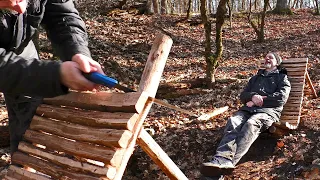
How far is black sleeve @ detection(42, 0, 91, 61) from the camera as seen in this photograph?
251 cm

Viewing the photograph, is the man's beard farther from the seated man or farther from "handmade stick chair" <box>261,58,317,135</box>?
"handmade stick chair" <box>261,58,317,135</box>

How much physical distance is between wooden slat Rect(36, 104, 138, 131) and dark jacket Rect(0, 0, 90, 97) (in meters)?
0.47

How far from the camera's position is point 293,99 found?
6.37 meters

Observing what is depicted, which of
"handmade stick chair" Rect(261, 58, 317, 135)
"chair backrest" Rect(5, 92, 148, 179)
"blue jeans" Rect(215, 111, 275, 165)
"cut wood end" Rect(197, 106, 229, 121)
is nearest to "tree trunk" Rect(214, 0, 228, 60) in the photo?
"handmade stick chair" Rect(261, 58, 317, 135)

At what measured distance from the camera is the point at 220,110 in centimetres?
679

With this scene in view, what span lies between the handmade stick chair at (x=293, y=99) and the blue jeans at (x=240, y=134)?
0.19 metres

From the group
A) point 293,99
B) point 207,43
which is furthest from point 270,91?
point 207,43

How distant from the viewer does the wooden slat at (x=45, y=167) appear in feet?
8.95

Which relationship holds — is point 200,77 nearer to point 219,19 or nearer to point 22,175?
point 219,19

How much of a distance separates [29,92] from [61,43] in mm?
744

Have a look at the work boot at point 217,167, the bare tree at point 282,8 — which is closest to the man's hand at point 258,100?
the work boot at point 217,167

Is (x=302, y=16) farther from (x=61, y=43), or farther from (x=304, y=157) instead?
(x=61, y=43)

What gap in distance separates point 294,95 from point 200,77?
118 inches

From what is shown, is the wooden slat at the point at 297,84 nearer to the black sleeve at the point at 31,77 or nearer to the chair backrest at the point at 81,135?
the chair backrest at the point at 81,135
